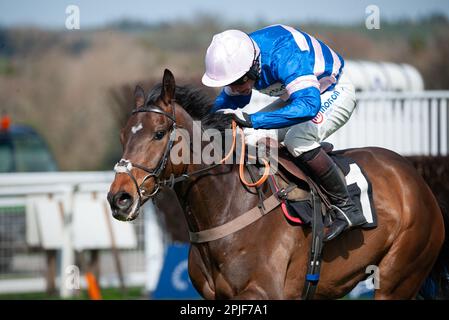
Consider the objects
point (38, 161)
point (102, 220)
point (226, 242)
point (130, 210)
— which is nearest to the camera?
point (130, 210)

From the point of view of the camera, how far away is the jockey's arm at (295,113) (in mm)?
4504

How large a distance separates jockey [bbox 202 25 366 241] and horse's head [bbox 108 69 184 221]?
11.1 inches

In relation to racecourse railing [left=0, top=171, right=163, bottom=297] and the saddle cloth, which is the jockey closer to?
the saddle cloth

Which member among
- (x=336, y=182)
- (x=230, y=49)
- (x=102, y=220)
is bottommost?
(x=102, y=220)

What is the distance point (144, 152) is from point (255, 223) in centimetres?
80

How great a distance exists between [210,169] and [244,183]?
0.72 ft

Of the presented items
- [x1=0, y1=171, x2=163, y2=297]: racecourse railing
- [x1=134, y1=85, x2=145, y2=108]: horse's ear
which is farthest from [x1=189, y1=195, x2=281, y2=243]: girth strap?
[x1=0, y1=171, x2=163, y2=297]: racecourse railing

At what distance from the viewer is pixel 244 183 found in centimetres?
473

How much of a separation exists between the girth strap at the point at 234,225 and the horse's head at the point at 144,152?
435 millimetres

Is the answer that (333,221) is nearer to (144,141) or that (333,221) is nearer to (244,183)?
(244,183)

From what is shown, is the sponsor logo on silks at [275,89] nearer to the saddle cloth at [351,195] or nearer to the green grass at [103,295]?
the saddle cloth at [351,195]

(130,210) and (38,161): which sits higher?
(130,210)

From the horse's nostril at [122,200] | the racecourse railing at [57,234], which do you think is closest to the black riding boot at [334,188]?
the horse's nostril at [122,200]
